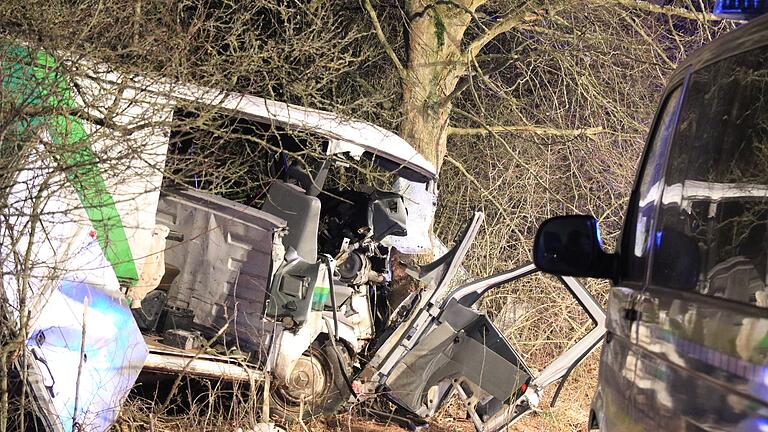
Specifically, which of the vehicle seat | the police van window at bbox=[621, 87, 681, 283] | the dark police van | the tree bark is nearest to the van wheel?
the vehicle seat

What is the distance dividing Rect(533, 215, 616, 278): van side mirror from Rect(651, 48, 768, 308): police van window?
0.40 metres

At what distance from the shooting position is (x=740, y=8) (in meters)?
3.16

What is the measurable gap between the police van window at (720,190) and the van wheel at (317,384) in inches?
227

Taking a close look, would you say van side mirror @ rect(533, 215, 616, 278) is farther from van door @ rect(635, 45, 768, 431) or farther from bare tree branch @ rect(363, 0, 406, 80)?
bare tree branch @ rect(363, 0, 406, 80)

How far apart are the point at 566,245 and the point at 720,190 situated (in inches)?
35.2

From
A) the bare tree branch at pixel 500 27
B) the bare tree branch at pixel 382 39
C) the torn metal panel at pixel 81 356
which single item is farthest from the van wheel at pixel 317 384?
the bare tree branch at pixel 500 27

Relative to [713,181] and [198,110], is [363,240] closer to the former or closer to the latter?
[198,110]

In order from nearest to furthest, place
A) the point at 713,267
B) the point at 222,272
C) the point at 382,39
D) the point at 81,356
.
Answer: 1. the point at 713,267
2. the point at 81,356
3. the point at 222,272
4. the point at 382,39

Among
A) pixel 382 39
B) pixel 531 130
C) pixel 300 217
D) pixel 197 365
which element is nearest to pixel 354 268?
pixel 300 217

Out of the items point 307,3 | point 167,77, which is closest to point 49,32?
point 167,77

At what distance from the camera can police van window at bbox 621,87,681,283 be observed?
3293 millimetres

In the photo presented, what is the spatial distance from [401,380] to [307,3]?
501cm

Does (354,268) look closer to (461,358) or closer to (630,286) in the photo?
(461,358)

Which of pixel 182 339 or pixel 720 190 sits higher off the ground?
pixel 720 190
